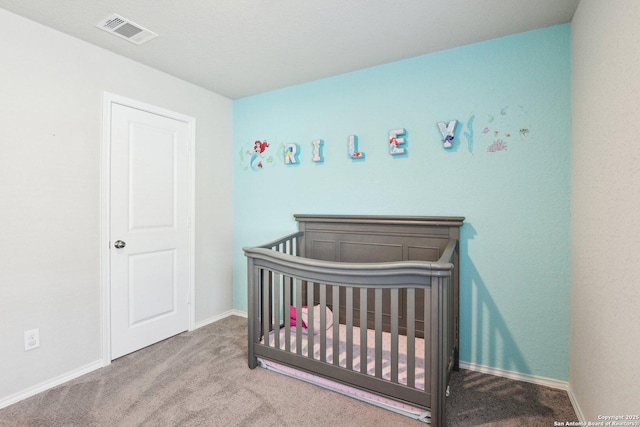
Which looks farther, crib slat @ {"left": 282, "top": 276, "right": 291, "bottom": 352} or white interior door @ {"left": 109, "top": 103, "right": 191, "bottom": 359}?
white interior door @ {"left": 109, "top": 103, "right": 191, "bottom": 359}

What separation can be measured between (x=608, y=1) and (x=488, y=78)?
32.3 inches

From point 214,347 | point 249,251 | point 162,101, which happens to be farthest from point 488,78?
point 214,347

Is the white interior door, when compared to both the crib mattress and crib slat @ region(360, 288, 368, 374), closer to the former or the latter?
the crib mattress

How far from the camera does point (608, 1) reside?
1255mm

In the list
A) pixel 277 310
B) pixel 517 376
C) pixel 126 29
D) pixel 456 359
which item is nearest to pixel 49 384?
pixel 277 310

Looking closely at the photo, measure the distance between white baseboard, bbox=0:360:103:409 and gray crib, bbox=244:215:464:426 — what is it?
3.64 ft

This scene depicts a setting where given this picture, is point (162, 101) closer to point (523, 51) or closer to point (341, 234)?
point (341, 234)

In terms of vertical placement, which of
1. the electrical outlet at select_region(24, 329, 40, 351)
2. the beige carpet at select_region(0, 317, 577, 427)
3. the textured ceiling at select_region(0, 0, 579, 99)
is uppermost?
the textured ceiling at select_region(0, 0, 579, 99)

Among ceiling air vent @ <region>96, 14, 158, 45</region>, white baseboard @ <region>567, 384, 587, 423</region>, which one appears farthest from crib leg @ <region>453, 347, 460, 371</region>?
ceiling air vent @ <region>96, 14, 158, 45</region>

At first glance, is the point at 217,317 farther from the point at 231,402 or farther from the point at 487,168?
the point at 487,168

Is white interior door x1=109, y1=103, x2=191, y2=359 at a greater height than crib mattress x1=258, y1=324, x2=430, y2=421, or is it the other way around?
white interior door x1=109, y1=103, x2=191, y2=359

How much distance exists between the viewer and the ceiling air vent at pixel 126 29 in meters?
1.87

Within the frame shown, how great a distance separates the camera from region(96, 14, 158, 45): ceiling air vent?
1.87m

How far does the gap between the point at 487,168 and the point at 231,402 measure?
7.09 feet
